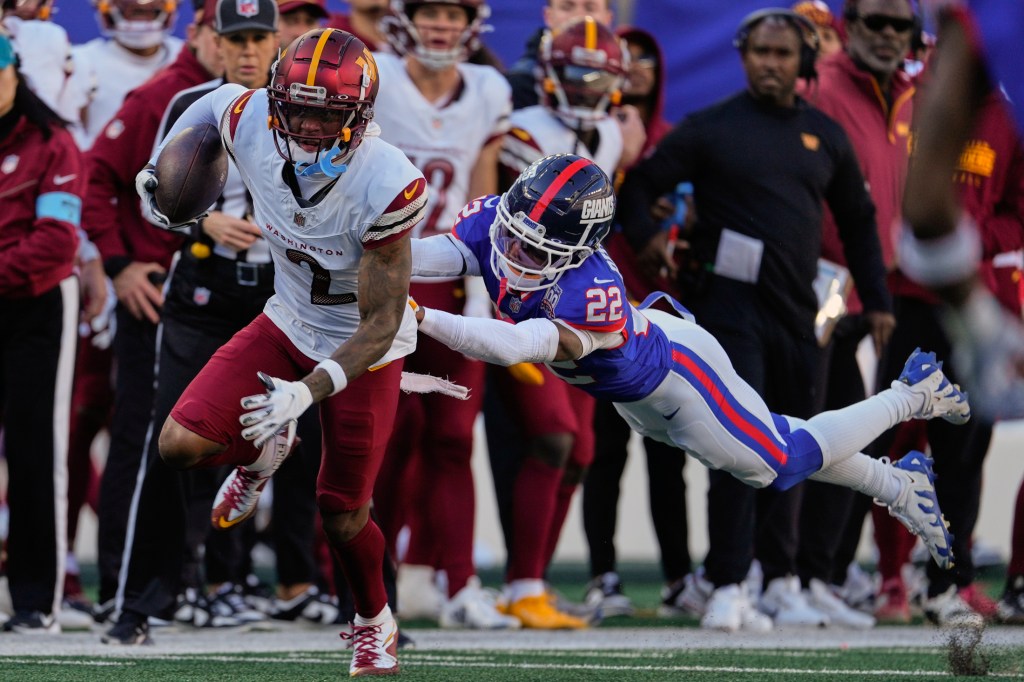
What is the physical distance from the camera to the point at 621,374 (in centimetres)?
509

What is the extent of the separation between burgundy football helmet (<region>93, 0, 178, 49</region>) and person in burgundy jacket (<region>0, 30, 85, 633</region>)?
4.31ft

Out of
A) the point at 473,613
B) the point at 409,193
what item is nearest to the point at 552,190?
the point at 409,193

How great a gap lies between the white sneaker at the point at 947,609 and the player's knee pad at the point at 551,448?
160 centimetres

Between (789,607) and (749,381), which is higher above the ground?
(749,381)

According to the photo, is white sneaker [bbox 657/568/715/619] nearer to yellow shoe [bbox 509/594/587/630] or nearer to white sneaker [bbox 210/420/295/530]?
yellow shoe [bbox 509/594/587/630]

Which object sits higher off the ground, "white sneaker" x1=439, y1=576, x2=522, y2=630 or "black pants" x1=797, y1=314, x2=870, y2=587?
"black pants" x1=797, y1=314, x2=870, y2=587

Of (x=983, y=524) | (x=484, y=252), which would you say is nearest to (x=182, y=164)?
(x=484, y=252)

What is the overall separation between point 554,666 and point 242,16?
254 cm

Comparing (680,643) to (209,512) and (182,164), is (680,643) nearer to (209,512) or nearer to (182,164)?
(209,512)

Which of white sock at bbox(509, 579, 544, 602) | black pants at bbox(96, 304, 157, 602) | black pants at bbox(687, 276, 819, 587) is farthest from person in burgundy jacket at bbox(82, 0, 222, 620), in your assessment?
black pants at bbox(687, 276, 819, 587)

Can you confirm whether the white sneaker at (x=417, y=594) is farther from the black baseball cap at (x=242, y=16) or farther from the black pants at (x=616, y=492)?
the black baseball cap at (x=242, y=16)

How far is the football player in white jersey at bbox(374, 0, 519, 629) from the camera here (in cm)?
641

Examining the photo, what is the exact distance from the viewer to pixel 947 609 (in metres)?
6.62

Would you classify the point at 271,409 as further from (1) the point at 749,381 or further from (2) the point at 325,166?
(1) the point at 749,381
